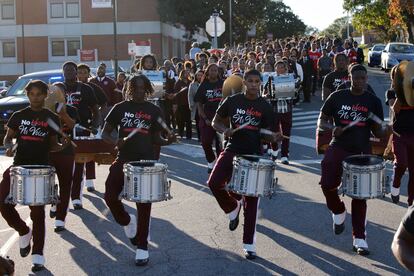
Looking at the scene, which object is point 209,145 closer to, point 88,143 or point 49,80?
point 88,143

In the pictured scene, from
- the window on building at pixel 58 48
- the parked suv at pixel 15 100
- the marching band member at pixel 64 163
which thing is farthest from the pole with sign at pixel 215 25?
the window on building at pixel 58 48

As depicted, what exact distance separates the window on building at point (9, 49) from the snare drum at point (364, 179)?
152ft

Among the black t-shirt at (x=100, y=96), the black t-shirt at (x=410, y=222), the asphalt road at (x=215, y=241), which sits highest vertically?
the black t-shirt at (x=100, y=96)

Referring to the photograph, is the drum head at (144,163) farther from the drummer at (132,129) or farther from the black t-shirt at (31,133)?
the black t-shirt at (31,133)

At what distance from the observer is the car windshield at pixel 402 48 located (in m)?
34.6

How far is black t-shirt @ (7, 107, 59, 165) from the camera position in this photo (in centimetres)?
670

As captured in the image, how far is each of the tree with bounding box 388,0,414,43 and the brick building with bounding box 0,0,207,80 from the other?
16.9m

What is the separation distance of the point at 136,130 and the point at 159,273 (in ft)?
4.60

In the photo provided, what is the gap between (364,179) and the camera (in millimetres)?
6707

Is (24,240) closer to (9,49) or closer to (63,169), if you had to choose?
(63,169)

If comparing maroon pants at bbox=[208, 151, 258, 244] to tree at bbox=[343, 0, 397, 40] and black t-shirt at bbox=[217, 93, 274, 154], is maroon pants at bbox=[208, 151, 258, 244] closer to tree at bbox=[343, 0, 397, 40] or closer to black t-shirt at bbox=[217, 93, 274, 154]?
black t-shirt at bbox=[217, 93, 274, 154]

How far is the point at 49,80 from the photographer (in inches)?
656

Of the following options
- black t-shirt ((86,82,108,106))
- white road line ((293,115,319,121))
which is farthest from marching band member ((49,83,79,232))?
white road line ((293,115,319,121))

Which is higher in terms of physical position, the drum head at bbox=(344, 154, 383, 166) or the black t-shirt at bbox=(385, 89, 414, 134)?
the black t-shirt at bbox=(385, 89, 414, 134)
